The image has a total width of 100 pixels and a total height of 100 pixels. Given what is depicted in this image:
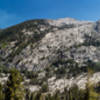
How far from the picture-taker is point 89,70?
41.1 ft

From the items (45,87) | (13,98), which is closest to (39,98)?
(45,87)

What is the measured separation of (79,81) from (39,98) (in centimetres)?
8216

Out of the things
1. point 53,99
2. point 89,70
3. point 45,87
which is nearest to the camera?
point 89,70

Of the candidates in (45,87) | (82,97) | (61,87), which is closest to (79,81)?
(61,87)

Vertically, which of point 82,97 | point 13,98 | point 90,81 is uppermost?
point 90,81

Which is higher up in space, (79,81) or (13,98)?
(13,98)

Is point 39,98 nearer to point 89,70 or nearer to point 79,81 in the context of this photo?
point 79,81

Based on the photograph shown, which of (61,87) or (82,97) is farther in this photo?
(61,87)

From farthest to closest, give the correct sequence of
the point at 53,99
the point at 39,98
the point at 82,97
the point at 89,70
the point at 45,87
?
the point at 45,87 < the point at 39,98 < the point at 53,99 < the point at 82,97 < the point at 89,70

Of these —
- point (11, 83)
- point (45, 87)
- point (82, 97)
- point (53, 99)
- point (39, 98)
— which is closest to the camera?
point (82, 97)

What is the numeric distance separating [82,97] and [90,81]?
152cm

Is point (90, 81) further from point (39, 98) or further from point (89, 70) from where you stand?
point (39, 98)

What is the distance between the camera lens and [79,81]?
636 ft

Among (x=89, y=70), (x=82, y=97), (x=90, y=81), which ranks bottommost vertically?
(x=82, y=97)
